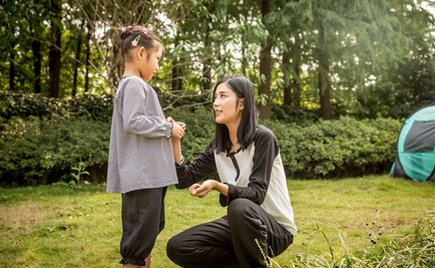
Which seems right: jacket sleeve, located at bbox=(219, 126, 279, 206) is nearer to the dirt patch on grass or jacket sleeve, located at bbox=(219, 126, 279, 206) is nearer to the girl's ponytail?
the girl's ponytail

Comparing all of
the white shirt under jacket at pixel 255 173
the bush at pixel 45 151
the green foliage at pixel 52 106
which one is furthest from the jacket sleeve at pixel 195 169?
the green foliage at pixel 52 106

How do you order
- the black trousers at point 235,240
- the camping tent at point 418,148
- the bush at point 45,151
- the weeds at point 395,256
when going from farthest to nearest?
the camping tent at point 418,148, the bush at point 45,151, the black trousers at point 235,240, the weeds at point 395,256

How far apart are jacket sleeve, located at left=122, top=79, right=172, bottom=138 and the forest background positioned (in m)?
3.13

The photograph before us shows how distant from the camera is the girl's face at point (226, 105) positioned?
2.14 m

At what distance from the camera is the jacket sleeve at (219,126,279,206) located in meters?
1.96

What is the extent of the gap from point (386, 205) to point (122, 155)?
3.79m

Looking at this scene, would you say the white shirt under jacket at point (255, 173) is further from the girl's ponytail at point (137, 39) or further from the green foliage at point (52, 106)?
the green foliage at point (52, 106)

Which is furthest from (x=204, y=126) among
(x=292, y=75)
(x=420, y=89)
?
(x=420, y=89)

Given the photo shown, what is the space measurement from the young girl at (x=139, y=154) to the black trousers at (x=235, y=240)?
205 mm

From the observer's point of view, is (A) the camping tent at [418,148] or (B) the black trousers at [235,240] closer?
(B) the black trousers at [235,240]

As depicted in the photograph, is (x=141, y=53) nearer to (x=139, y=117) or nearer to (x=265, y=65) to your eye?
(x=139, y=117)

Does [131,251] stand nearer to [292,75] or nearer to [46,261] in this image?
[46,261]

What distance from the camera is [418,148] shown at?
20.6ft

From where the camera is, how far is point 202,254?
2100 mm
